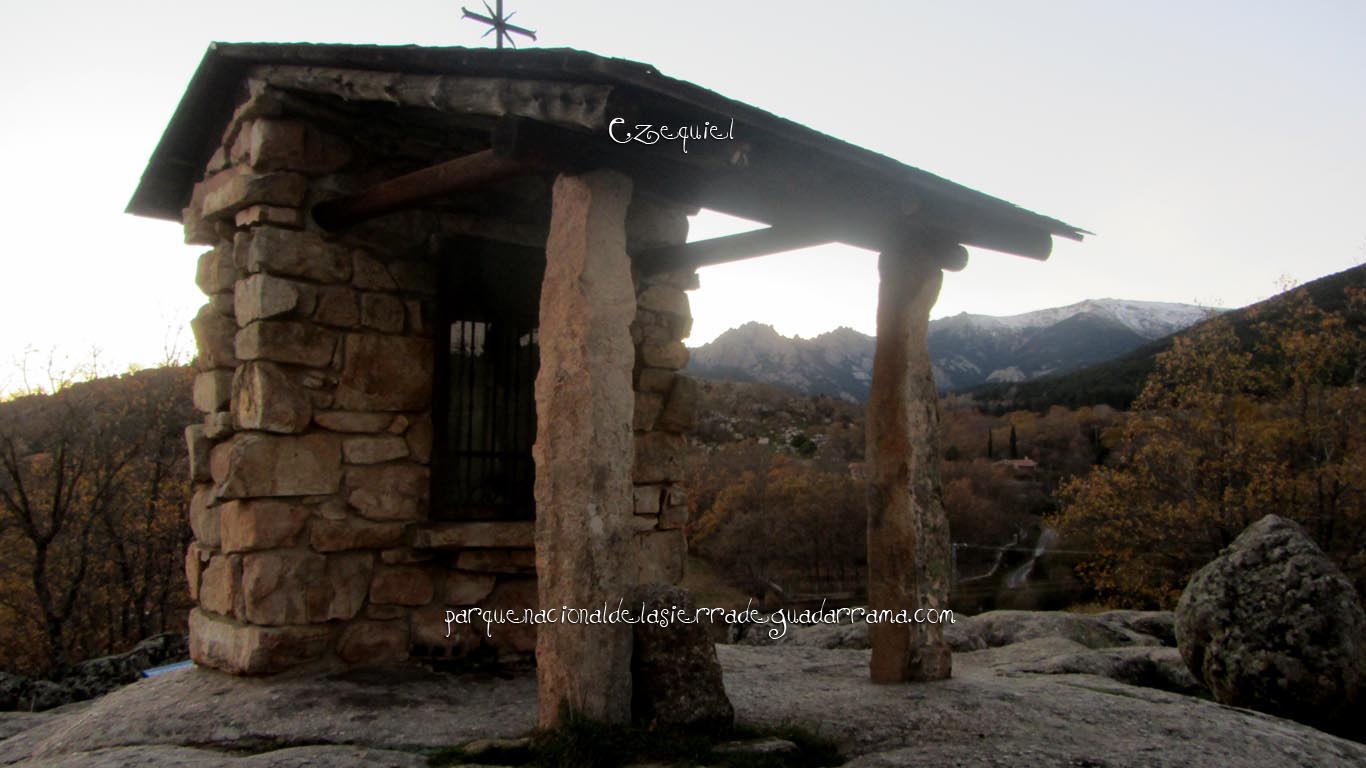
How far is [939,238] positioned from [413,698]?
3434mm

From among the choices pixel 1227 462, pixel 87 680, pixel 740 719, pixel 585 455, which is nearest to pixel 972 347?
pixel 1227 462

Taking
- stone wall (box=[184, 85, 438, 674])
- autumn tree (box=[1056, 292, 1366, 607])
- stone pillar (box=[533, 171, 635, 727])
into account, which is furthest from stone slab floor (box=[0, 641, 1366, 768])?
autumn tree (box=[1056, 292, 1366, 607])

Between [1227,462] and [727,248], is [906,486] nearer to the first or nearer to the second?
[727,248]

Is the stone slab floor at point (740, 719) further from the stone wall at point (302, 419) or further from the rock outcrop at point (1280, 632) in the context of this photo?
the rock outcrop at point (1280, 632)

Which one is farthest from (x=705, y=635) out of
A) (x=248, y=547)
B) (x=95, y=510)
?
(x=95, y=510)

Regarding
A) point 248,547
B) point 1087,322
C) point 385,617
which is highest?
point 1087,322

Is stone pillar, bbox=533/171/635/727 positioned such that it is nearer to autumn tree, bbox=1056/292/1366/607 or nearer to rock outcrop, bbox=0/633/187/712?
rock outcrop, bbox=0/633/187/712

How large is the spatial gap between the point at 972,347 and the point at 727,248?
341ft

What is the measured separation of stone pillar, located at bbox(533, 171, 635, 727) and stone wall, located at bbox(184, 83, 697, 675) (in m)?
1.34

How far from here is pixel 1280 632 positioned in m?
5.52

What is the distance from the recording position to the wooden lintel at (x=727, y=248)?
4.68 m

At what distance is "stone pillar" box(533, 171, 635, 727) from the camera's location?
11.1ft

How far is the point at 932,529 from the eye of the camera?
15.2 feet

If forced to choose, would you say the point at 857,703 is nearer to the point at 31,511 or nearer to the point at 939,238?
the point at 939,238
